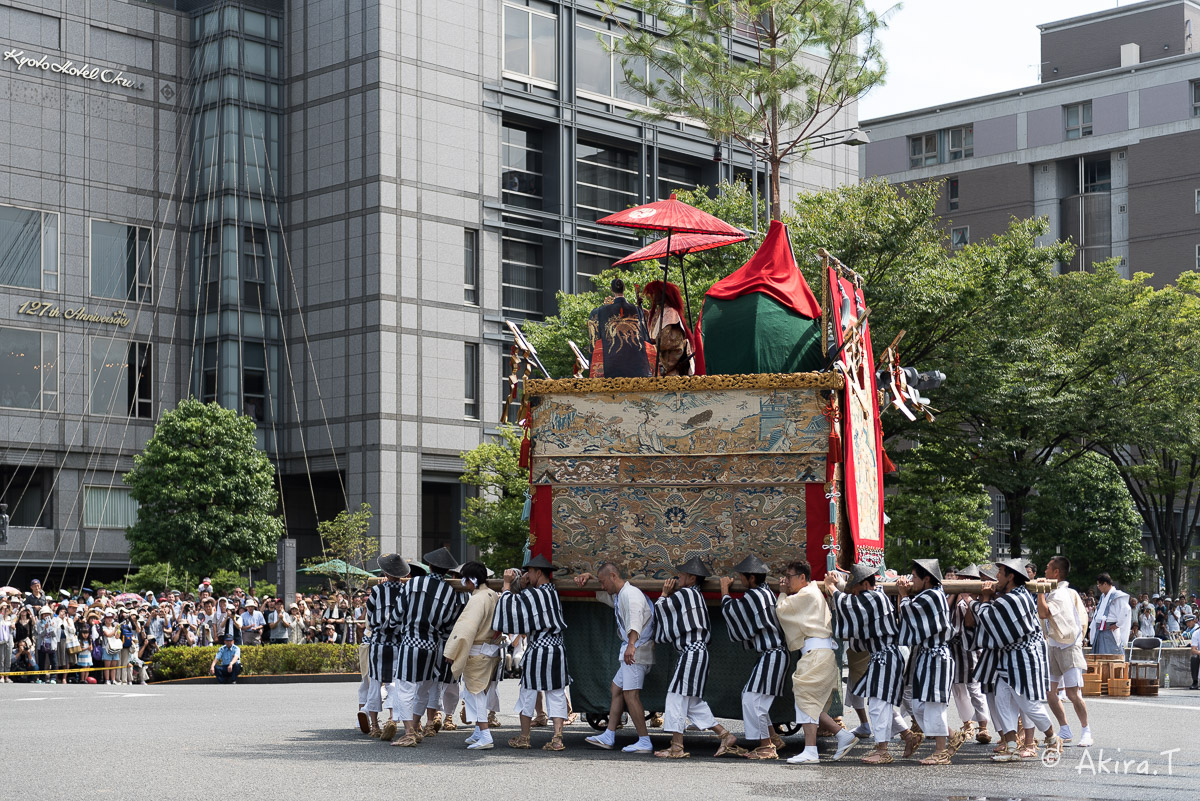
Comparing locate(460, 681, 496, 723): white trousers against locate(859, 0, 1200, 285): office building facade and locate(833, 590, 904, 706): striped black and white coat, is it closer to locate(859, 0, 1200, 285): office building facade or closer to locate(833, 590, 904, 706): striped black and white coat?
locate(833, 590, 904, 706): striped black and white coat

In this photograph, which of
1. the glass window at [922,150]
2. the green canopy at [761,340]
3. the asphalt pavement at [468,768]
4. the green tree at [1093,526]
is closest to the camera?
the asphalt pavement at [468,768]

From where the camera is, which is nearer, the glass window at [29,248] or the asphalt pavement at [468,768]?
the asphalt pavement at [468,768]

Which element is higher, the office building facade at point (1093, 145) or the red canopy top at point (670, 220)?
the office building facade at point (1093, 145)

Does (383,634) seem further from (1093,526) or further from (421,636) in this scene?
(1093,526)

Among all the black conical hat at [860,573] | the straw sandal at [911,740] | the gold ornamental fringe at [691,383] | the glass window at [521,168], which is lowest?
the straw sandal at [911,740]

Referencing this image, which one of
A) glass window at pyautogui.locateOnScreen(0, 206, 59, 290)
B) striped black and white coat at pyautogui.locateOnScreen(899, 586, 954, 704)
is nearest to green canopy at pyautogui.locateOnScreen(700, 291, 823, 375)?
striped black and white coat at pyautogui.locateOnScreen(899, 586, 954, 704)

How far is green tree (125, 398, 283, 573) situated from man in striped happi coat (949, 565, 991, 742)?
1170 inches

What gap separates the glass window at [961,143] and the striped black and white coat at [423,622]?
2653 inches

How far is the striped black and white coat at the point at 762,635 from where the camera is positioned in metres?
13.9

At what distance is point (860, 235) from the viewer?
3083 cm

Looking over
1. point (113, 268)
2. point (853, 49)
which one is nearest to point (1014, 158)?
point (113, 268)

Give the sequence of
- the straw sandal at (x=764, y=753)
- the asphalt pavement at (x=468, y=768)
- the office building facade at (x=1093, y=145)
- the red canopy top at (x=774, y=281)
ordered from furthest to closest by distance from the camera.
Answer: the office building facade at (x=1093, y=145) < the red canopy top at (x=774, y=281) < the straw sandal at (x=764, y=753) < the asphalt pavement at (x=468, y=768)

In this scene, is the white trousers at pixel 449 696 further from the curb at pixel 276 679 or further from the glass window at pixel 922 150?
the glass window at pixel 922 150

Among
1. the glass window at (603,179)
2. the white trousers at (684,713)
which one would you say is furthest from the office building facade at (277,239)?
the white trousers at (684,713)
